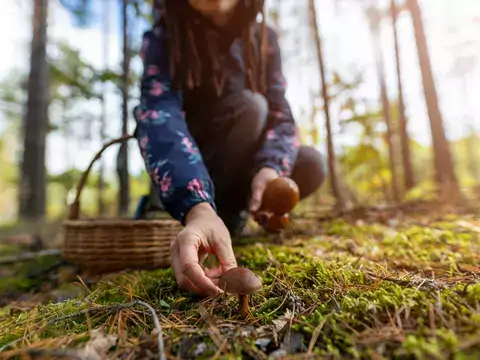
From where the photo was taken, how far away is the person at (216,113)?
4.72 feet

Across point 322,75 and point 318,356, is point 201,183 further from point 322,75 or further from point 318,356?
point 322,75

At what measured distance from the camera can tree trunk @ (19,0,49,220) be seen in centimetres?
681

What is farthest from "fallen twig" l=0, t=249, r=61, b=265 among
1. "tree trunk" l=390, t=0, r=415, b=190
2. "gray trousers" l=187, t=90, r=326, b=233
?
"tree trunk" l=390, t=0, r=415, b=190

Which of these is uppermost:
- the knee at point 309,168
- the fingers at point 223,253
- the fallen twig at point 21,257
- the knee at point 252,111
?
the knee at point 252,111

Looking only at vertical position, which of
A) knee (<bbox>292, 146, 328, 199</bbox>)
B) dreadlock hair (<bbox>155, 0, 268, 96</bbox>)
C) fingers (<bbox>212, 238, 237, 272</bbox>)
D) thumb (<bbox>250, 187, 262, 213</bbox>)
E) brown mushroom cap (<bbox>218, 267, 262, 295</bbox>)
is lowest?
brown mushroom cap (<bbox>218, 267, 262, 295</bbox>)

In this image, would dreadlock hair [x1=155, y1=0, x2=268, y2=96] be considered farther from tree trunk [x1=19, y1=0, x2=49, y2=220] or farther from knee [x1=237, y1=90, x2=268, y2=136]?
tree trunk [x1=19, y1=0, x2=49, y2=220]

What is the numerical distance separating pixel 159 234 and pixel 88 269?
46 centimetres

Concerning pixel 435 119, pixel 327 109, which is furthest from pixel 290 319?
pixel 435 119

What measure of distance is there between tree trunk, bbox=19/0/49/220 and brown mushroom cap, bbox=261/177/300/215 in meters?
6.35

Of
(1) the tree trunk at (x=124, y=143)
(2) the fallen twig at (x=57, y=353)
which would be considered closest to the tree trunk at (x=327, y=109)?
(1) the tree trunk at (x=124, y=143)

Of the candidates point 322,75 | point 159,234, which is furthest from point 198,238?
point 322,75

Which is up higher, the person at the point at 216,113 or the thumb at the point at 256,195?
the person at the point at 216,113

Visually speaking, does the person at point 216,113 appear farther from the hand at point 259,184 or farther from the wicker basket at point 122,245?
the wicker basket at point 122,245

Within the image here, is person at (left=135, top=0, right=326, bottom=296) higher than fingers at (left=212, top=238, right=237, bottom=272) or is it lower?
higher
